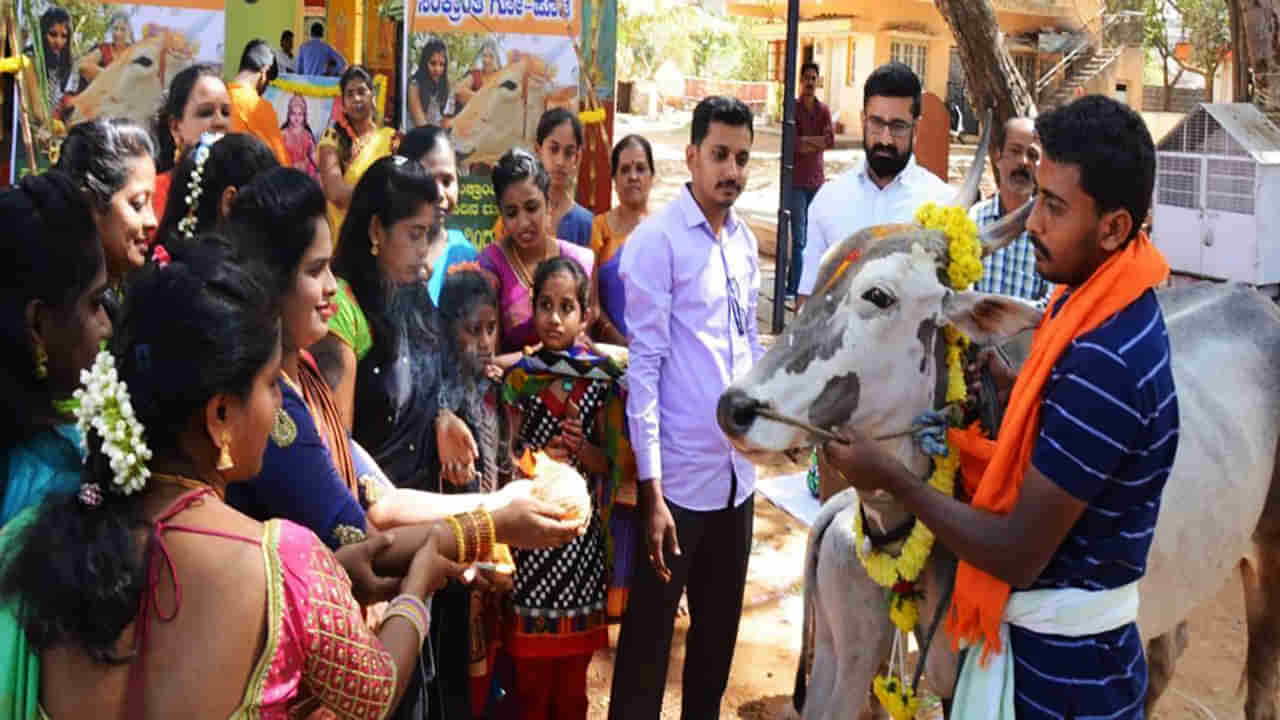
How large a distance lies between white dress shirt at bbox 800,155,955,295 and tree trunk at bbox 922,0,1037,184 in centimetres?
410

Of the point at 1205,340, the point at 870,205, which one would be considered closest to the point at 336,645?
the point at 1205,340

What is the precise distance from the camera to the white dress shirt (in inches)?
193

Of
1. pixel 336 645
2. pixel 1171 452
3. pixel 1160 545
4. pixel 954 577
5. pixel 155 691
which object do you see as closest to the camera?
pixel 155 691

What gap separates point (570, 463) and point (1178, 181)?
22.6ft

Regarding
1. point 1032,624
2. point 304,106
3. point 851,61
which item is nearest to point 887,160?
point 1032,624

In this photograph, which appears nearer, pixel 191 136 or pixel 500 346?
pixel 500 346

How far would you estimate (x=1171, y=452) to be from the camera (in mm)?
2498

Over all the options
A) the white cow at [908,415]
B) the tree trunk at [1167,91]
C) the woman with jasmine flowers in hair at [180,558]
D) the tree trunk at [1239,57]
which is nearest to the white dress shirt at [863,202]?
the white cow at [908,415]

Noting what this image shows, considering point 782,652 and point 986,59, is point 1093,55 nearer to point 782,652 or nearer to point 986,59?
point 986,59

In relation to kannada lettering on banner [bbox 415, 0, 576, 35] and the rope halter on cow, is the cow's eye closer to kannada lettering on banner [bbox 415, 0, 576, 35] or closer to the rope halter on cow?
the rope halter on cow

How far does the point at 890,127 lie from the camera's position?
4984 mm

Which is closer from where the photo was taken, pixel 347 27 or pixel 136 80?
pixel 136 80

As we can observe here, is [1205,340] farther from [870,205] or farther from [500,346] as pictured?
[500,346]

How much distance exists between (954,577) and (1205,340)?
5.51 ft
